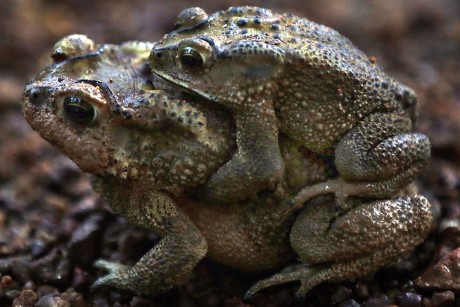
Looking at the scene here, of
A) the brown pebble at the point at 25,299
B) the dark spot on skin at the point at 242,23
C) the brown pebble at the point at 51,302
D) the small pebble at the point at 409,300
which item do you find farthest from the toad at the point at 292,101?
the brown pebble at the point at 25,299

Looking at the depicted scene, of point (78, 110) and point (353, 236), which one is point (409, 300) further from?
point (78, 110)

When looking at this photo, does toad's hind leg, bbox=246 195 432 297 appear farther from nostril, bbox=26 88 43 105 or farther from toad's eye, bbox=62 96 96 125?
nostril, bbox=26 88 43 105

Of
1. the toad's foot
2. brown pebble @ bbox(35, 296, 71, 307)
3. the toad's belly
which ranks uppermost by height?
the toad's belly

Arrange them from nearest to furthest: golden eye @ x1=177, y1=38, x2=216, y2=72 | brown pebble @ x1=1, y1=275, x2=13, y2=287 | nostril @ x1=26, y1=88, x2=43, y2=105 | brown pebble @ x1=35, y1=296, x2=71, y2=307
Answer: golden eye @ x1=177, y1=38, x2=216, y2=72, nostril @ x1=26, y1=88, x2=43, y2=105, brown pebble @ x1=35, y1=296, x2=71, y2=307, brown pebble @ x1=1, y1=275, x2=13, y2=287

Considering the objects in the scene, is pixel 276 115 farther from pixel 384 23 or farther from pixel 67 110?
pixel 384 23

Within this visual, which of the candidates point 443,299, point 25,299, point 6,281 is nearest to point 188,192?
point 25,299

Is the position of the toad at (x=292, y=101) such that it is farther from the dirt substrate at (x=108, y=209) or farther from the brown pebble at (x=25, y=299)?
the brown pebble at (x=25, y=299)

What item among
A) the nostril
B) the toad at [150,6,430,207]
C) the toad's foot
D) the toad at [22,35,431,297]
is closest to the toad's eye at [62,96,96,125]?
the toad at [22,35,431,297]
